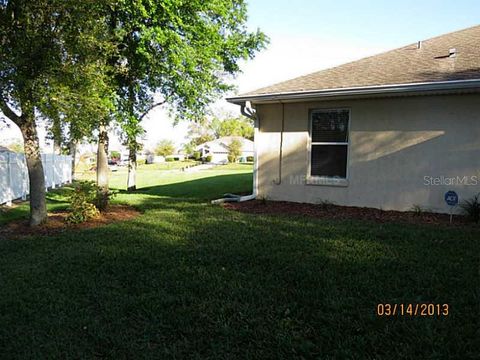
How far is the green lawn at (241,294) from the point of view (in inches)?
111

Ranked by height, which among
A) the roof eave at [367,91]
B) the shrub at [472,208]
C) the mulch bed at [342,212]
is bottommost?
the mulch bed at [342,212]

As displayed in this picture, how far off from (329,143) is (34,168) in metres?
6.65

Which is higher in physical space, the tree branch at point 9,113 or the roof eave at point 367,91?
the roof eave at point 367,91

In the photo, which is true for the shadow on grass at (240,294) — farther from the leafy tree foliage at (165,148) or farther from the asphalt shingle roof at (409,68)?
the leafy tree foliage at (165,148)

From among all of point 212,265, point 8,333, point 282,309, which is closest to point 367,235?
point 212,265

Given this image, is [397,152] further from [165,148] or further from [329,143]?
[165,148]

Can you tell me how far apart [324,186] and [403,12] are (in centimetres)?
679

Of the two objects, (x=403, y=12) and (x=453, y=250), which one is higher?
(x=403, y=12)

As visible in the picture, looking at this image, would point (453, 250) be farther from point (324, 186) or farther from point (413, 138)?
point (324, 186)

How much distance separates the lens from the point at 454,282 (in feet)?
12.2

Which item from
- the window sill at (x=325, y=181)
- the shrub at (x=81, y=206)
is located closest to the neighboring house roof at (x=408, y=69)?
the window sill at (x=325, y=181)

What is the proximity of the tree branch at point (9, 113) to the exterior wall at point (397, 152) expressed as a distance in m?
5.98

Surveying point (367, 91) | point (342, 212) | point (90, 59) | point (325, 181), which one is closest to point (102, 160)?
point (90, 59)

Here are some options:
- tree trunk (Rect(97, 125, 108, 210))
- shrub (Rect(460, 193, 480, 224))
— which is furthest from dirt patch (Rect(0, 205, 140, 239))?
shrub (Rect(460, 193, 480, 224))
